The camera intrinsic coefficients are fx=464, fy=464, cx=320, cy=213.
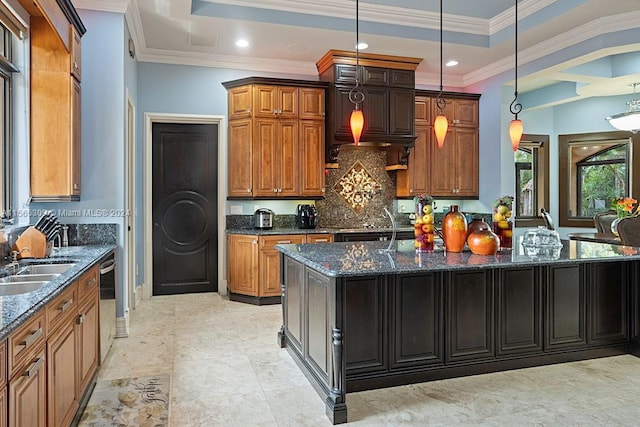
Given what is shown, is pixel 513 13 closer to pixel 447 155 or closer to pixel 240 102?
pixel 447 155

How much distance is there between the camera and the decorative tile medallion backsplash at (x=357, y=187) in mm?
6203

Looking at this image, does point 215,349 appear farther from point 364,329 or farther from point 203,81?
point 203,81

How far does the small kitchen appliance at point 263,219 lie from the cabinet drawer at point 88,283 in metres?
2.63

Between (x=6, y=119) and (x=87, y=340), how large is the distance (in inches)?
70.7

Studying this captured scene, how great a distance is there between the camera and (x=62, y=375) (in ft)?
7.07

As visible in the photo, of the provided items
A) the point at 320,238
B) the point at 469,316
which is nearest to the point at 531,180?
the point at 320,238

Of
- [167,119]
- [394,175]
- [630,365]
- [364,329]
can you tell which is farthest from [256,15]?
[630,365]

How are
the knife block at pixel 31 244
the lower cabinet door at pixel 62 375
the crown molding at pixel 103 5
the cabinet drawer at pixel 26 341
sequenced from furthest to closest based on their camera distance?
the crown molding at pixel 103 5
the knife block at pixel 31 244
the lower cabinet door at pixel 62 375
the cabinet drawer at pixel 26 341

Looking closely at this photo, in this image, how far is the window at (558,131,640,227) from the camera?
23.3 ft

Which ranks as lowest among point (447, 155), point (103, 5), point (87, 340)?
point (87, 340)

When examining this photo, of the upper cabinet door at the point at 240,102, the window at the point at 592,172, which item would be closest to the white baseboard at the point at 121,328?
the upper cabinet door at the point at 240,102

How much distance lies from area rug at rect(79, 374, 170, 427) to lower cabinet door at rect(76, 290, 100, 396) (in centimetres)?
14

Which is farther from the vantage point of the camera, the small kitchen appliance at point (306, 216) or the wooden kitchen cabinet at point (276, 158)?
the small kitchen appliance at point (306, 216)

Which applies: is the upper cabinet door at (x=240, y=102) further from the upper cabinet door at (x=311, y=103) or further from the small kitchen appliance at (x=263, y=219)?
the small kitchen appliance at (x=263, y=219)
